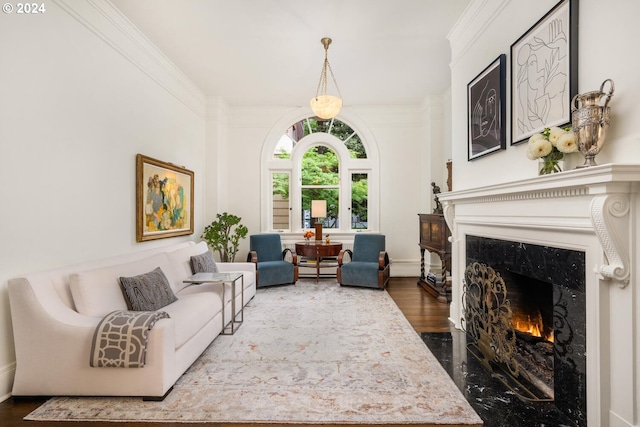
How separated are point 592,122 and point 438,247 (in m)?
3.38

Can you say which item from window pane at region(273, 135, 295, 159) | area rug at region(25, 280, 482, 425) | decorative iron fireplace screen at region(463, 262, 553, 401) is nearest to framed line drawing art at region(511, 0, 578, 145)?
decorative iron fireplace screen at region(463, 262, 553, 401)

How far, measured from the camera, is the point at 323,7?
3229 millimetres

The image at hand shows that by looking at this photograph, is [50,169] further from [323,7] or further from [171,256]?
[323,7]

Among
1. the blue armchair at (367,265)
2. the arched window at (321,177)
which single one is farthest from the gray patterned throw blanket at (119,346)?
the arched window at (321,177)

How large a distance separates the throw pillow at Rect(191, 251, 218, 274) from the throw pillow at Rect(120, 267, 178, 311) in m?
0.86

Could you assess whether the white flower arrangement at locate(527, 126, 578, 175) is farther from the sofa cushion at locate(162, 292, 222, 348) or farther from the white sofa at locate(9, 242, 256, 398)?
the sofa cushion at locate(162, 292, 222, 348)

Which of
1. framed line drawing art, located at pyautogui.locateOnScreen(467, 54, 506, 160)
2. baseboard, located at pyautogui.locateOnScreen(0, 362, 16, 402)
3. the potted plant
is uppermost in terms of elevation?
framed line drawing art, located at pyautogui.locateOnScreen(467, 54, 506, 160)

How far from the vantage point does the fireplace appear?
1852 mm

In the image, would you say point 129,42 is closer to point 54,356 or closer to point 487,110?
point 54,356

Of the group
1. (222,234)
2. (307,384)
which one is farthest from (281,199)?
(307,384)

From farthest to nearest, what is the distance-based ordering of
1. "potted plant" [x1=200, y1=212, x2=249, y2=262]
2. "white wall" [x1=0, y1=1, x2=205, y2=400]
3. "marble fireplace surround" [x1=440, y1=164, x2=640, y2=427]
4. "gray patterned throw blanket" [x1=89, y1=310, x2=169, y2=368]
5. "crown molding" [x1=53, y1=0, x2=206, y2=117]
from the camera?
"potted plant" [x1=200, y1=212, x2=249, y2=262]
"crown molding" [x1=53, y1=0, x2=206, y2=117]
"white wall" [x1=0, y1=1, x2=205, y2=400]
"gray patterned throw blanket" [x1=89, y1=310, x2=169, y2=368]
"marble fireplace surround" [x1=440, y1=164, x2=640, y2=427]

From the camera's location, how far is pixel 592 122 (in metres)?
1.67

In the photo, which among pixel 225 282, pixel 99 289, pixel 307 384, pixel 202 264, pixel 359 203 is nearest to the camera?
pixel 307 384

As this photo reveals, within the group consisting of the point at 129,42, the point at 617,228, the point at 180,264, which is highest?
the point at 129,42
